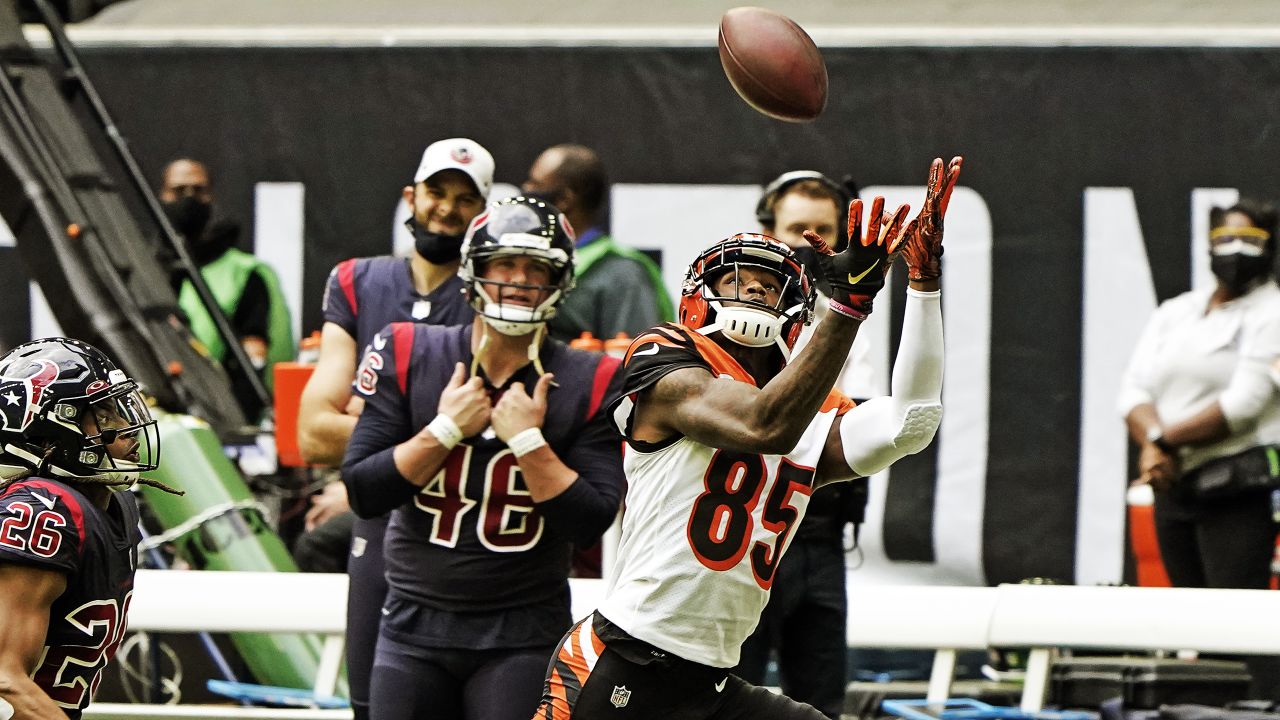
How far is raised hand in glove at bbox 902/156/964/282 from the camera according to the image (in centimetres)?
363

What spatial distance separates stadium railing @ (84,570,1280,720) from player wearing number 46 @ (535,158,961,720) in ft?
6.14

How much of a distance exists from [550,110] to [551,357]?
3.33 m

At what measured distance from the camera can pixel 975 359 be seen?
7.66 meters

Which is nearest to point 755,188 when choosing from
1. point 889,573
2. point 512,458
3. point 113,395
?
point 889,573

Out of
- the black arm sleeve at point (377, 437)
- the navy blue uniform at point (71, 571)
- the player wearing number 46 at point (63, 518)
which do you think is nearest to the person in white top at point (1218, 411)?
the black arm sleeve at point (377, 437)

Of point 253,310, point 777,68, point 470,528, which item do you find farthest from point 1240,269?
point 253,310

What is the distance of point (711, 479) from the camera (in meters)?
4.11

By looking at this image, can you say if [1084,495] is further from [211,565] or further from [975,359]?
[211,565]

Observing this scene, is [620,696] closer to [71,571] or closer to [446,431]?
[446,431]

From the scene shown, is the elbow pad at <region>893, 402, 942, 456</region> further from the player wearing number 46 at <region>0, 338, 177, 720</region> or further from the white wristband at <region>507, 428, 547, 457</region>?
the player wearing number 46 at <region>0, 338, 177, 720</region>

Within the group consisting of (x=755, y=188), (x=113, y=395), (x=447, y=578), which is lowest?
(x=447, y=578)

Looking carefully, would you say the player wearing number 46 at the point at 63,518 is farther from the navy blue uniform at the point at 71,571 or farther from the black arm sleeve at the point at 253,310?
the black arm sleeve at the point at 253,310

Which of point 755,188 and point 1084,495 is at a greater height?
point 755,188

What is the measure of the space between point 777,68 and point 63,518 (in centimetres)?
205
